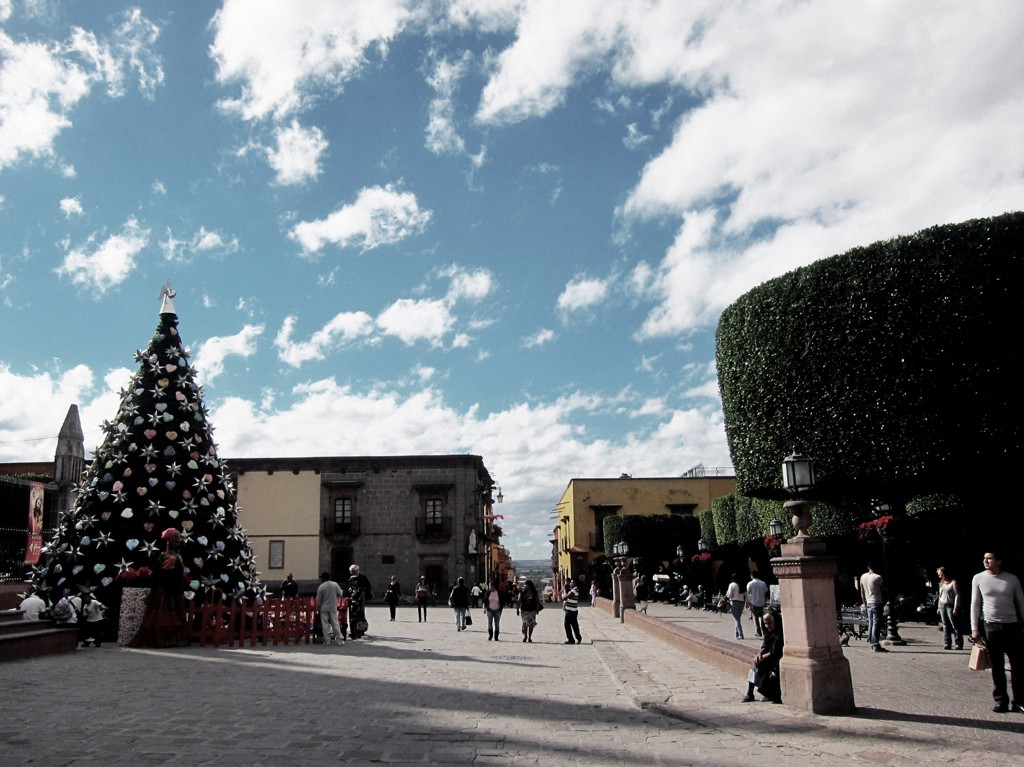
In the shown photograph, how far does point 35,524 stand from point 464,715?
21977 mm

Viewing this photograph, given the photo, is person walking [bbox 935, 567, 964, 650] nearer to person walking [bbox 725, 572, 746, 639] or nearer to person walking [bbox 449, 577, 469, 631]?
person walking [bbox 725, 572, 746, 639]

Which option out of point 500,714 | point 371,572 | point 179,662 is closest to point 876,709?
point 500,714

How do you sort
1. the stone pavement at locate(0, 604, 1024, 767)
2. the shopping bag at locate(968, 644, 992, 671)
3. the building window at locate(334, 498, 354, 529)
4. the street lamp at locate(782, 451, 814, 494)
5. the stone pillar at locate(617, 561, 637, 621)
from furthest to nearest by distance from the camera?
1. the building window at locate(334, 498, 354, 529)
2. the stone pillar at locate(617, 561, 637, 621)
3. the street lamp at locate(782, 451, 814, 494)
4. the shopping bag at locate(968, 644, 992, 671)
5. the stone pavement at locate(0, 604, 1024, 767)

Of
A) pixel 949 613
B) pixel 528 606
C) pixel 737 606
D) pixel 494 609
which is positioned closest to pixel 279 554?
pixel 494 609

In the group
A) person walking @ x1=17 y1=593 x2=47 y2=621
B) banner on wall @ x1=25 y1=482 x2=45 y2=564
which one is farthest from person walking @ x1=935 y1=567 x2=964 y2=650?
banner on wall @ x1=25 y1=482 x2=45 y2=564

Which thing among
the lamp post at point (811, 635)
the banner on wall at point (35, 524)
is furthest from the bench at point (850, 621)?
the banner on wall at point (35, 524)

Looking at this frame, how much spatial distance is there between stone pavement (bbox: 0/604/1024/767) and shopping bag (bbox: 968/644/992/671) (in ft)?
1.41

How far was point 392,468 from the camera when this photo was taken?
4559 centimetres

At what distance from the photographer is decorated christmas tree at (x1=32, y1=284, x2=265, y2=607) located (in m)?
14.8

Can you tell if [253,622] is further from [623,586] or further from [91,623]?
[623,586]

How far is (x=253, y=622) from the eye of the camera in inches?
580

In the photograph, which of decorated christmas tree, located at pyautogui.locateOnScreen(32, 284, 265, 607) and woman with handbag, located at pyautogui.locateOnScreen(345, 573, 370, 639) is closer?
decorated christmas tree, located at pyautogui.locateOnScreen(32, 284, 265, 607)

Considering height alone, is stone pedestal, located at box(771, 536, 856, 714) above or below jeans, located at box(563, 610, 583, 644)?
above

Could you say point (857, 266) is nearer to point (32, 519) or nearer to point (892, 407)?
point (892, 407)
